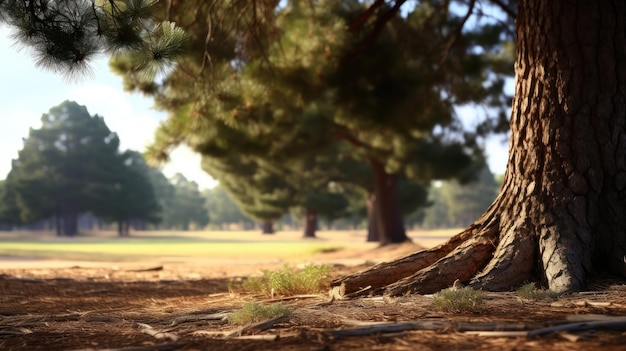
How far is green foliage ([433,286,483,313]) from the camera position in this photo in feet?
11.6

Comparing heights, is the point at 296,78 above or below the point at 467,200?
below

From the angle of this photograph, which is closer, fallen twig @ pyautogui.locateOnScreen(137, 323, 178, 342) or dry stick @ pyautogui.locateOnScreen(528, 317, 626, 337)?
dry stick @ pyautogui.locateOnScreen(528, 317, 626, 337)

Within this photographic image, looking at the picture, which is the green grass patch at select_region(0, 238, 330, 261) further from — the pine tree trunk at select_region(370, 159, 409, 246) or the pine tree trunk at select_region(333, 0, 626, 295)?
the pine tree trunk at select_region(333, 0, 626, 295)

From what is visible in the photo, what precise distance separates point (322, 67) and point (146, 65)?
3.67m

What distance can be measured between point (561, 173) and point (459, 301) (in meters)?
1.60

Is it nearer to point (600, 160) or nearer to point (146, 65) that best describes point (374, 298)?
point (600, 160)

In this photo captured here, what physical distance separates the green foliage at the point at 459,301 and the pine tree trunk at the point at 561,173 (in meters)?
0.75

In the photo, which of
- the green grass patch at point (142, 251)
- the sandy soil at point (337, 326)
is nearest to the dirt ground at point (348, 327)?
the sandy soil at point (337, 326)

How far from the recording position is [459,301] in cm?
353

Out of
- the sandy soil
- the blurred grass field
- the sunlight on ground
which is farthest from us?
the blurred grass field

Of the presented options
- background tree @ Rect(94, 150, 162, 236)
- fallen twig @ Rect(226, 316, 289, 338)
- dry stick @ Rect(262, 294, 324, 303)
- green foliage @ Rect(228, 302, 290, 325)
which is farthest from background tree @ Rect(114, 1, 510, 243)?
background tree @ Rect(94, 150, 162, 236)

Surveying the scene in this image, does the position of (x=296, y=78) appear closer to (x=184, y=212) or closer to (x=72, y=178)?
(x=72, y=178)

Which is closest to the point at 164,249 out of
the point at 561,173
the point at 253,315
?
the point at 561,173

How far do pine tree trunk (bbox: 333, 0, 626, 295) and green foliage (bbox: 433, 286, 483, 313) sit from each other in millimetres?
754
